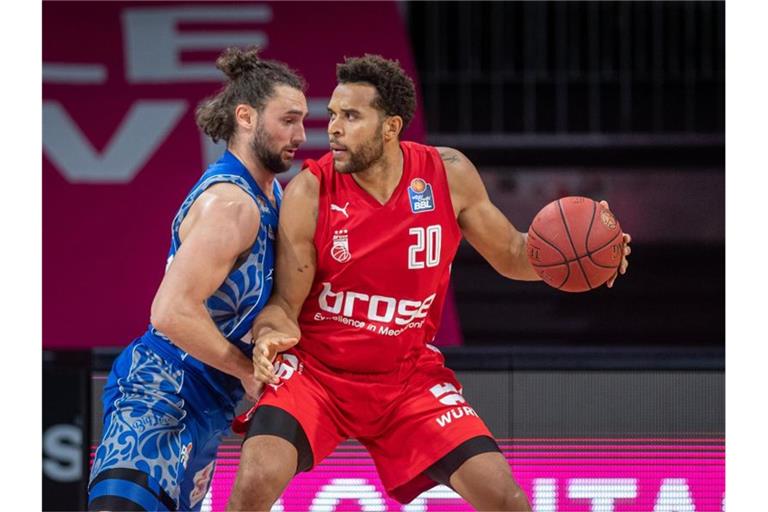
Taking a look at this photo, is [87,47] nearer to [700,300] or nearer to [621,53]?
[621,53]

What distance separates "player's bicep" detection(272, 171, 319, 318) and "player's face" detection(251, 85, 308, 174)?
127 millimetres

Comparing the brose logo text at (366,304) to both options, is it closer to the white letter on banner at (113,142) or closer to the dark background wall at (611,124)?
the dark background wall at (611,124)

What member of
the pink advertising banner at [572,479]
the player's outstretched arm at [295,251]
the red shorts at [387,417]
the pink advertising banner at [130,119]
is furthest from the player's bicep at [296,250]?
the pink advertising banner at [130,119]

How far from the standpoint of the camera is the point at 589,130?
294 inches

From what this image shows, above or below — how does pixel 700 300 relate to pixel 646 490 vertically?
above

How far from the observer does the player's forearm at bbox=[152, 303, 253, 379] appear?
3.62m

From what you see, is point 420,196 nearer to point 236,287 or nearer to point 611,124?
point 236,287

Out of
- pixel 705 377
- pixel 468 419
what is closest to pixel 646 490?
pixel 705 377

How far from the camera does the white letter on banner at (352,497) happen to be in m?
4.93

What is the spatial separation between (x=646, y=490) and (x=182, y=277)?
230 centimetres

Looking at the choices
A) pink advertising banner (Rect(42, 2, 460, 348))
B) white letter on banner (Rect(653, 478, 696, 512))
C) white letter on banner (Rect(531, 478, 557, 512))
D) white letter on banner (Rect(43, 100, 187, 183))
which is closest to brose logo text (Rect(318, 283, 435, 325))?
white letter on banner (Rect(531, 478, 557, 512))

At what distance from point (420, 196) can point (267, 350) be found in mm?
777

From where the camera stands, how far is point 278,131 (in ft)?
13.1

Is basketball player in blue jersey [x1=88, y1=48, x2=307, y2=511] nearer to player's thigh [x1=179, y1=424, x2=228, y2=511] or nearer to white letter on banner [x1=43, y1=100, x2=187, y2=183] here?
player's thigh [x1=179, y1=424, x2=228, y2=511]
